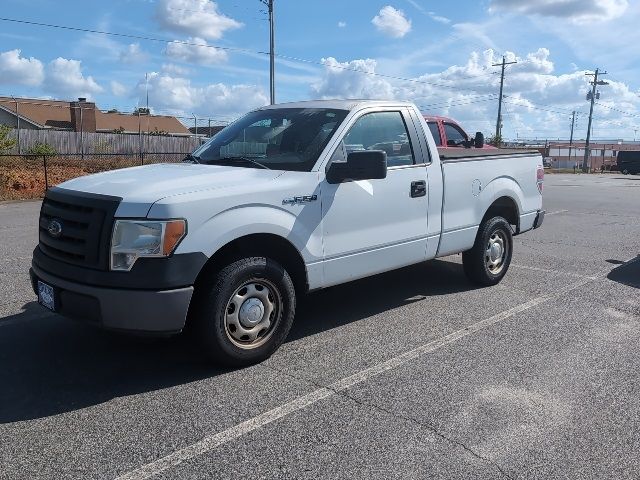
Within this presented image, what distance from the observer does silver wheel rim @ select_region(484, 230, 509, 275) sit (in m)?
6.64

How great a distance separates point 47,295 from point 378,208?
266cm

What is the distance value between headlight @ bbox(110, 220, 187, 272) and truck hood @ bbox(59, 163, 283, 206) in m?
0.15

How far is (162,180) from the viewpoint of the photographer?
419 centimetres

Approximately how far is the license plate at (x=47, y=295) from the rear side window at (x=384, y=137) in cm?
251

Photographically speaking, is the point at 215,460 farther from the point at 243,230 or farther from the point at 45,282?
the point at 45,282

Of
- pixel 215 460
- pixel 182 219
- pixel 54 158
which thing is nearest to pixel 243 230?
pixel 182 219

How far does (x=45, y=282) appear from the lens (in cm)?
410

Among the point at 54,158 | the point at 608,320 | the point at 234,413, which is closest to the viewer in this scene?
the point at 234,413

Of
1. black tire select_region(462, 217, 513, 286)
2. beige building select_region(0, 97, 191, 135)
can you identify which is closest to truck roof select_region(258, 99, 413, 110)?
black tire select_region(462, 217, 513, 286)

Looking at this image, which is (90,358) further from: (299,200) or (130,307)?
(299,200)

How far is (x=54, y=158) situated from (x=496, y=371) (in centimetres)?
2304

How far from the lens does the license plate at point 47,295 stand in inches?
157

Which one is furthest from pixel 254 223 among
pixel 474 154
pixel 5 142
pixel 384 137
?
pixel 5 142

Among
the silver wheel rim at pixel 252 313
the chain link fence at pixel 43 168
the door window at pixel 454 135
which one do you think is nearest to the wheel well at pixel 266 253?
the silver wheel rim at pixel 252 313
